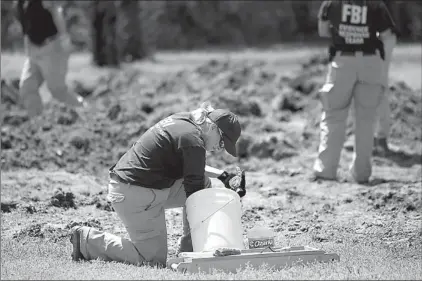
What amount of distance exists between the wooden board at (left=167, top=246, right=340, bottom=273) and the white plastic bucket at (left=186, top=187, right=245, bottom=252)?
119mm

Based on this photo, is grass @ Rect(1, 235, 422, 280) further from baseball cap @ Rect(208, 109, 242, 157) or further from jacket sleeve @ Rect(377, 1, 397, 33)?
jacket sleeve @ Rect(377, 1, 397, 33)

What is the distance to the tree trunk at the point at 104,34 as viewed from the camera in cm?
2088

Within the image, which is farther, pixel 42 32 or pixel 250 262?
pixel 42 32

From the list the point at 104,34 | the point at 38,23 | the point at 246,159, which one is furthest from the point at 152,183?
the point at 104,34

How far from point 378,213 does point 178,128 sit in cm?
292

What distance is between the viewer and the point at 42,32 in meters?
11.9

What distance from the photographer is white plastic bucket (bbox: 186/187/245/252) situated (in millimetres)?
6074

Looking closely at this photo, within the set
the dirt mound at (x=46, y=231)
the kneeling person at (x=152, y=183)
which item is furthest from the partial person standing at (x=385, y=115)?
the kneeling person at (x=152, y=183)

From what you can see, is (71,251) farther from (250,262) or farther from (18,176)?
(18,176)

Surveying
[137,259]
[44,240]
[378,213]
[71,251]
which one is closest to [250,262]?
[137,259]

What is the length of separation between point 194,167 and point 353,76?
4.04 meters

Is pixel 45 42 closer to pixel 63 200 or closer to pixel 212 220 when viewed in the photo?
pixel 63 200

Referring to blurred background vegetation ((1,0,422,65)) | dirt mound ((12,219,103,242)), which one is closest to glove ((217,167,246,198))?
dirt mound ((12,219,103,242))

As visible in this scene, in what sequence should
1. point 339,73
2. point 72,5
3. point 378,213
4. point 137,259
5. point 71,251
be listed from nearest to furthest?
1. point 137,259
2. point 71,251
3. point 378,213
4. point 339,73
5. point 72,5
